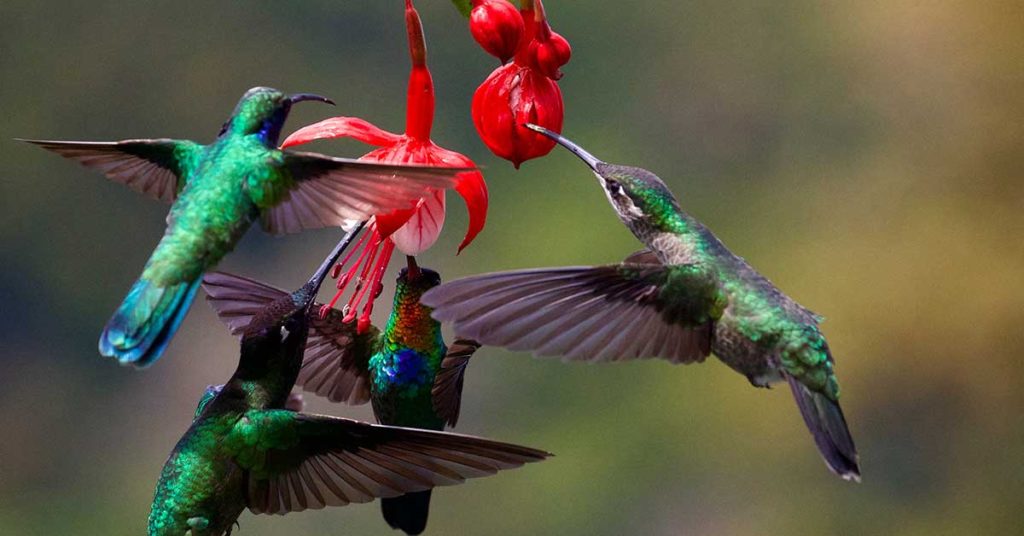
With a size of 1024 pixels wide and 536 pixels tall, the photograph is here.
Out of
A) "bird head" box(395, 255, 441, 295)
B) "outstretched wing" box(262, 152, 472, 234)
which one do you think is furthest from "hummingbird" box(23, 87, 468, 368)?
"bird head" box(395, 255, 441, 295)

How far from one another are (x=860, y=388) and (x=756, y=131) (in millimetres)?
759

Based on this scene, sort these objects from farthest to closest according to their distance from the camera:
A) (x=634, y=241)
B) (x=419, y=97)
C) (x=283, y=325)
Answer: (x=634, y=241), (x=419, y=97), (x=283, y=325)

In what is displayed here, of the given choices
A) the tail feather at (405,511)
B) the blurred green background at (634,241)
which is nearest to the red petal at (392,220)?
the tail feather at (405,511)

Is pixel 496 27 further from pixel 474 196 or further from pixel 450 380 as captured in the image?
pixel 450 380

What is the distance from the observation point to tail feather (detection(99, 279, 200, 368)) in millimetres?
598

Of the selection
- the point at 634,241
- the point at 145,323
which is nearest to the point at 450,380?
the point at 145,323

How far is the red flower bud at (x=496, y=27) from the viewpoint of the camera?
0.82 meters

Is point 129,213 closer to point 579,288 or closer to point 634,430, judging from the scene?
point 634,430

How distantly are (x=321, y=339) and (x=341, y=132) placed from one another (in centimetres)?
16

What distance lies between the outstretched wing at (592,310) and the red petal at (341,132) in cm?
15

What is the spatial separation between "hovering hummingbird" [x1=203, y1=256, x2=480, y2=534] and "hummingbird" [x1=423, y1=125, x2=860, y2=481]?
0.09m

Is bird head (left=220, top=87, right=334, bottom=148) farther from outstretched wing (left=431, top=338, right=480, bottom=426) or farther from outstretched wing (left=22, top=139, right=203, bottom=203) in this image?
outstretched wing (left=431, top=338, right=480, bottom=426)

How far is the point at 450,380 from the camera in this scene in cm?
84

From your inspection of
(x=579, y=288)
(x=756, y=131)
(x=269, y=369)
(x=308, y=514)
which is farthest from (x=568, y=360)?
(x=756, y=131)
